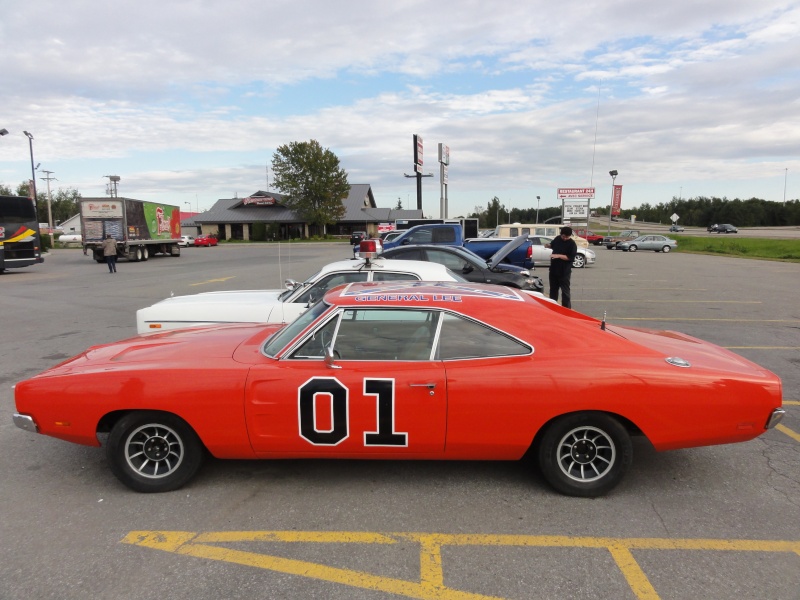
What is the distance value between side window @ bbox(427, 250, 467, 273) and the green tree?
6034 cm

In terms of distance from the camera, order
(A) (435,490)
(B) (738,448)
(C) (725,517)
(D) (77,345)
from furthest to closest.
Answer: (D) (77,345)
(B) (738,448)
(A) (435,490)
(C) (725,517)

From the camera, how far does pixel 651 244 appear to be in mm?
42375

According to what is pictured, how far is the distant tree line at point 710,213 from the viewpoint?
99938 millimetres

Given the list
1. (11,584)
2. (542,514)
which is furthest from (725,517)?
(11,584)

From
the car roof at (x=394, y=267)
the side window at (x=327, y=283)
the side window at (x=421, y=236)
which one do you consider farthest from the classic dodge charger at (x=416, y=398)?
the side window at (x=421, y=236)

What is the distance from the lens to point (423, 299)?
12.1ft

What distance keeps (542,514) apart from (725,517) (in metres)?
1.13

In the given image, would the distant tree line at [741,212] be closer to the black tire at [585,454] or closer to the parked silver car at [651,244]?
the parked silver car at [651,244]

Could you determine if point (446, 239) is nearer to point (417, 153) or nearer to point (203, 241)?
point (417, 153)

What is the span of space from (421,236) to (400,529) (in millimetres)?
13934

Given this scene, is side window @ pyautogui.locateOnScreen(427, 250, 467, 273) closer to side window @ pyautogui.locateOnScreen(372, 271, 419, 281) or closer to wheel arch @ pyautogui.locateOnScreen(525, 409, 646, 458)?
side window @ pyautogui.locateOnScreen(372, 271, 419, 281)

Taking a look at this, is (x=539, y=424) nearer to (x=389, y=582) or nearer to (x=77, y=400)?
(x=389, y=582)

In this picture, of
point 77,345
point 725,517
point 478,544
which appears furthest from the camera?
point 77,345

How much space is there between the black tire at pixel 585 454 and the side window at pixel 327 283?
3598mm
